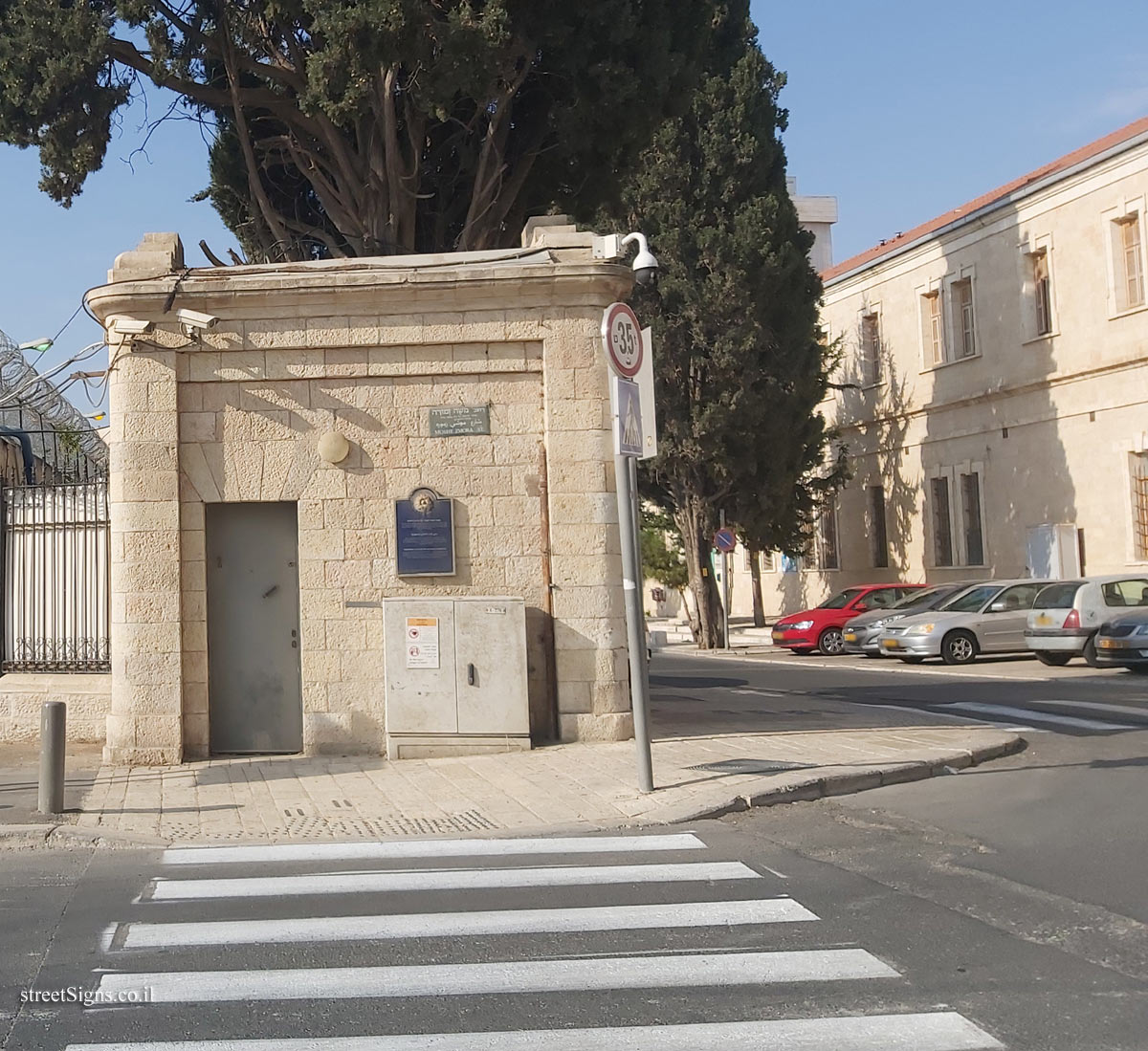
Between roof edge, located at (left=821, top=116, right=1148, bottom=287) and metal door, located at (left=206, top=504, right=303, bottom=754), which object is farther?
roof edge, located at (left=821, top=116, right=1148, bottom=287)

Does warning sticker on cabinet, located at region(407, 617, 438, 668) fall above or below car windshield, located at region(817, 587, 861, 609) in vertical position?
below

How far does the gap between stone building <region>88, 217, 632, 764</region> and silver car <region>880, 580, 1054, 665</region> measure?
13.0 meters

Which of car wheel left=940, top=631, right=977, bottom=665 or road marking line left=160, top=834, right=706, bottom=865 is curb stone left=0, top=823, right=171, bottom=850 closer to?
road marking line left=160, top=834, right=706, bottom=865

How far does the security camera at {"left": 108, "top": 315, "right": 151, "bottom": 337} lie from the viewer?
11.3 metres

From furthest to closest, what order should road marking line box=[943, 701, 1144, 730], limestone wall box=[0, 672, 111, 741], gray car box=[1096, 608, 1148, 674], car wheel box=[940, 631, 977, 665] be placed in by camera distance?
car wheel box=[940, 631, 977, 665]
gray car box=[1096, 608, 1148, 674]
road marking line box=[943, 701, 1144, 730]
limestone wall box=[0, 672, 111, 741]

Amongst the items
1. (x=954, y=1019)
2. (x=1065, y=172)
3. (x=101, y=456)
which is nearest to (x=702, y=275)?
(x=1065, y=172)

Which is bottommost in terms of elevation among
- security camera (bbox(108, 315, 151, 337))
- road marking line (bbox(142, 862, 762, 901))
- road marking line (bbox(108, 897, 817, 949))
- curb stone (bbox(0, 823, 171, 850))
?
road marking line (bbox(108, 897, 817, 949))

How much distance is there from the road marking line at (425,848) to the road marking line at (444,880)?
474 millimetres

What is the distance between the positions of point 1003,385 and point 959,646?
10072mm

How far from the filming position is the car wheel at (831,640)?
94.1 feet

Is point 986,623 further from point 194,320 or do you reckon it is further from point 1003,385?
point 194,320

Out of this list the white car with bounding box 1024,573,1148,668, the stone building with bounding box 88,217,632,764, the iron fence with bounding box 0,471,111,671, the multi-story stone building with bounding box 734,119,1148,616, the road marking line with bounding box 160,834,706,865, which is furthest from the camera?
the multi-story stone building with bounding box 734,119,1148,616

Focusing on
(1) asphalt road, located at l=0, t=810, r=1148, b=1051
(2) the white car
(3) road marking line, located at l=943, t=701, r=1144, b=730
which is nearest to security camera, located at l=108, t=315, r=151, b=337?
(1) asphalt road, located at l=0, t=810, r=1148, b=1051

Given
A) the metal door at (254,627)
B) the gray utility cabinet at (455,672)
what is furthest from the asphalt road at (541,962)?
the metal door at (254,627)
